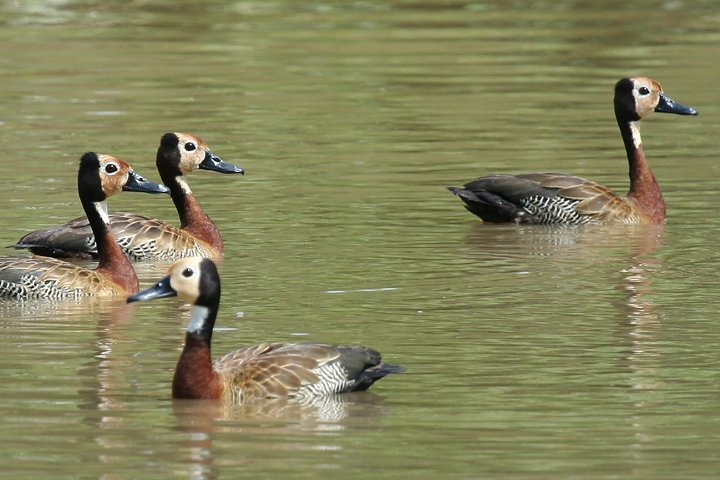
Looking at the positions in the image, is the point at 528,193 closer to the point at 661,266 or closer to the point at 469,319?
the point at 661,266

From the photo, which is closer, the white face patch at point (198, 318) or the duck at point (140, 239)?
the white face patch at point (198, 318)

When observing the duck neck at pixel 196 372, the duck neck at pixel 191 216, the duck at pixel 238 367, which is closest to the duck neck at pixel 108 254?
the duck neck at pixel 191 216

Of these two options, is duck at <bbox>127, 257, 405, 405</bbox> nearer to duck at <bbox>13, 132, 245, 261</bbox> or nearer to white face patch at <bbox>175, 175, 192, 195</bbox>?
duck at <bbox>13, 132, 245, 261</bbox>

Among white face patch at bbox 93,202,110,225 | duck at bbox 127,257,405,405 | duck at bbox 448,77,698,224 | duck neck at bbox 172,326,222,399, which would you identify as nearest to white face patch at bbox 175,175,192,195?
white face patch at bbox 93,202,110,225

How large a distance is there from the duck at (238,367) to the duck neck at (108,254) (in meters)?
3.58

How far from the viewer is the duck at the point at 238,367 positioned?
11.4m

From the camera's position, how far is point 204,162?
17641 mm

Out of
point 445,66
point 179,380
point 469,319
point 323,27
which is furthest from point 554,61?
point 179,380

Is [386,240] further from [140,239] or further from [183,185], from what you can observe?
[140,239]

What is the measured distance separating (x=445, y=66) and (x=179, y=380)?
56.8ft

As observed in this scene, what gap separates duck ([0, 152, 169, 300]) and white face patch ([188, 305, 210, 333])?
343 centimetres

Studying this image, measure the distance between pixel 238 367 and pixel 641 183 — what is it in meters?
7.87

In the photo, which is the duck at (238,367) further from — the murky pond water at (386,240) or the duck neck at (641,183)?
the duck neck at (641,183)

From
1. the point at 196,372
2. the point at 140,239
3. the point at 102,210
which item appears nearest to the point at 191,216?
the point at 140,239
